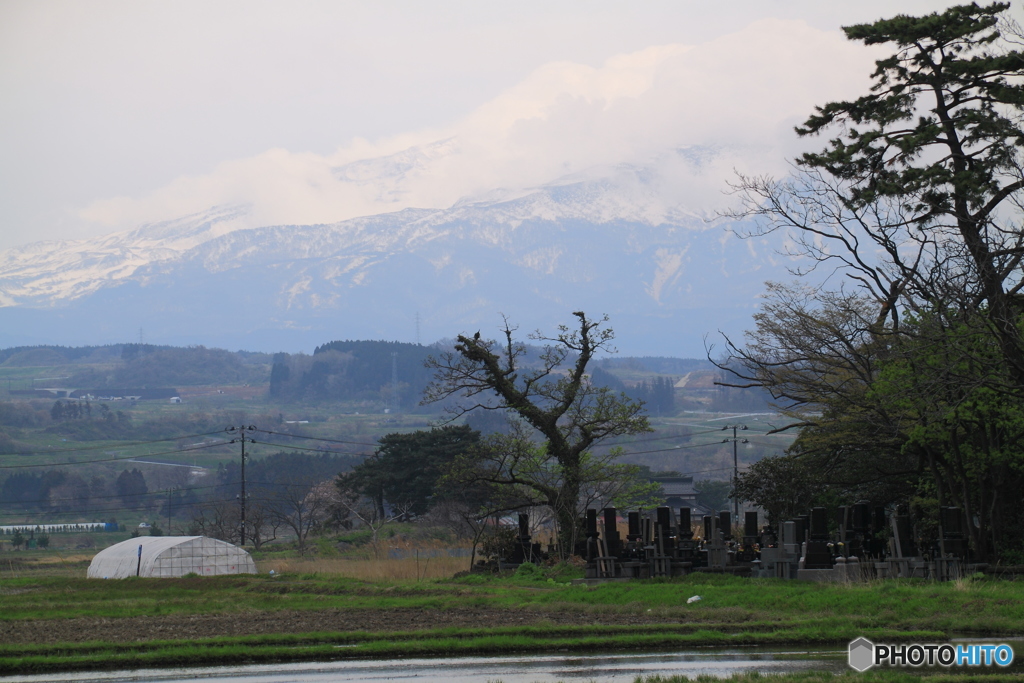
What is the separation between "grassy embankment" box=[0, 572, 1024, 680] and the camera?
1741 centimetres

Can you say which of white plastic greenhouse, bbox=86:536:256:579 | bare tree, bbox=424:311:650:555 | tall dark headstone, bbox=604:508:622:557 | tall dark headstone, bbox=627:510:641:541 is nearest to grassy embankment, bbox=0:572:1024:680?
tall dark headstone, bbox=604:508:622:557

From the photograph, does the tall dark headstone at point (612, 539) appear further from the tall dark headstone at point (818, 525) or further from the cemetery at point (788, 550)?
the tall dark headstone at point (818, 525)

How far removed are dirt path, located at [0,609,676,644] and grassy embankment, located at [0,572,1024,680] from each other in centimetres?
26

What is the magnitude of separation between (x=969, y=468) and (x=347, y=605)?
55.0 ft

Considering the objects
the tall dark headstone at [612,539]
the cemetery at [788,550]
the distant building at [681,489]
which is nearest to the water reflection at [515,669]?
the cemetery at [788,550]

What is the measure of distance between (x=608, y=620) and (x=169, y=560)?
110ft

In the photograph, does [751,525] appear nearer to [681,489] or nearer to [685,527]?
[685,527]

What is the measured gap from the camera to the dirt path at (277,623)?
20281 millimetres

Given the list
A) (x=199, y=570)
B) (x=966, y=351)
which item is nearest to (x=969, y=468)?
(x=966, y=351)

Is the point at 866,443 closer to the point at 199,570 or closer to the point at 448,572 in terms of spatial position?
the point at 448,572

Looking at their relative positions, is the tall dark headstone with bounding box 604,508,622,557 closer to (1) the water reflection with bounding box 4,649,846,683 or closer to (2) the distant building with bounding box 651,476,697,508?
(1) the water reflection with bounding box 4,649,846,683

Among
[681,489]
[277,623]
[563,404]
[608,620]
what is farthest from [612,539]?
[681,489]

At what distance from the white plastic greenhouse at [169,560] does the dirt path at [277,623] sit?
24.7 m

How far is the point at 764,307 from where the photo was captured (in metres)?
34.5
